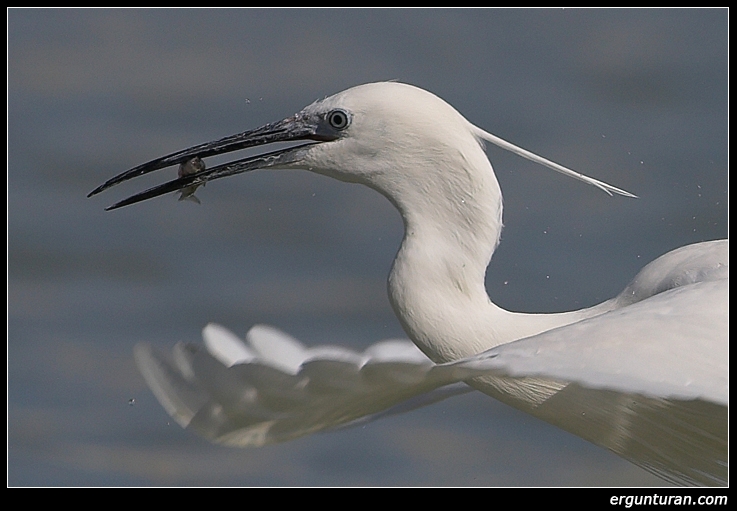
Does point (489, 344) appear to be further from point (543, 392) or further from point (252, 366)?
point (252, 366)

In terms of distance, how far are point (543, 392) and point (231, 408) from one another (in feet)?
2.41

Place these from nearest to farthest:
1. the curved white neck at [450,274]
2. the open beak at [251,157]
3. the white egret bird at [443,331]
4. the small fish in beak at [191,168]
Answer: the white egret bird at [443,331]
the curved white neck at [450,274]
the open beak at [251,157]
the small fish in beak at [191,168]

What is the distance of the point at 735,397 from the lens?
2.34 m

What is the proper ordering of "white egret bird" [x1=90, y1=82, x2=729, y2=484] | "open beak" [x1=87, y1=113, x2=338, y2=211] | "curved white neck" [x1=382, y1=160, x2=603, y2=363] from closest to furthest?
1. "white egret bird" [x1=90, y1=82, x2=729, y2=484]
2. "curved white neck" [x1=382, y1=160, x2=603, y2=363]
3. "open beak" [x1=87, y1=113, x2=338, y2=211]

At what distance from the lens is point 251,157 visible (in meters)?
3.04

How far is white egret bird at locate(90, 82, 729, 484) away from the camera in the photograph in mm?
2369

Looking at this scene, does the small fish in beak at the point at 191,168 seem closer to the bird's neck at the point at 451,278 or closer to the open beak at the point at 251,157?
the open beak at the point at 251,157

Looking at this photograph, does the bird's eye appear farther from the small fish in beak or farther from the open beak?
the small fish in beak

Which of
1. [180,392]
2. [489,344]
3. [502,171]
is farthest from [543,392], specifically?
[502,171]

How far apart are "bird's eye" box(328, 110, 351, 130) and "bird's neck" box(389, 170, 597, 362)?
0.87 feet

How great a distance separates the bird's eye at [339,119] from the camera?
289cm

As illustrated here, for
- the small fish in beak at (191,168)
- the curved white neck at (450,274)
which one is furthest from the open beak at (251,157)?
the curved white neck at (450,274)

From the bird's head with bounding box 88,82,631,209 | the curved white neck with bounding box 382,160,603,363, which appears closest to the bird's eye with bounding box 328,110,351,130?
the bird's head with bounding box 88,82,631,209

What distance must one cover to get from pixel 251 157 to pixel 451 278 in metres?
0.63
